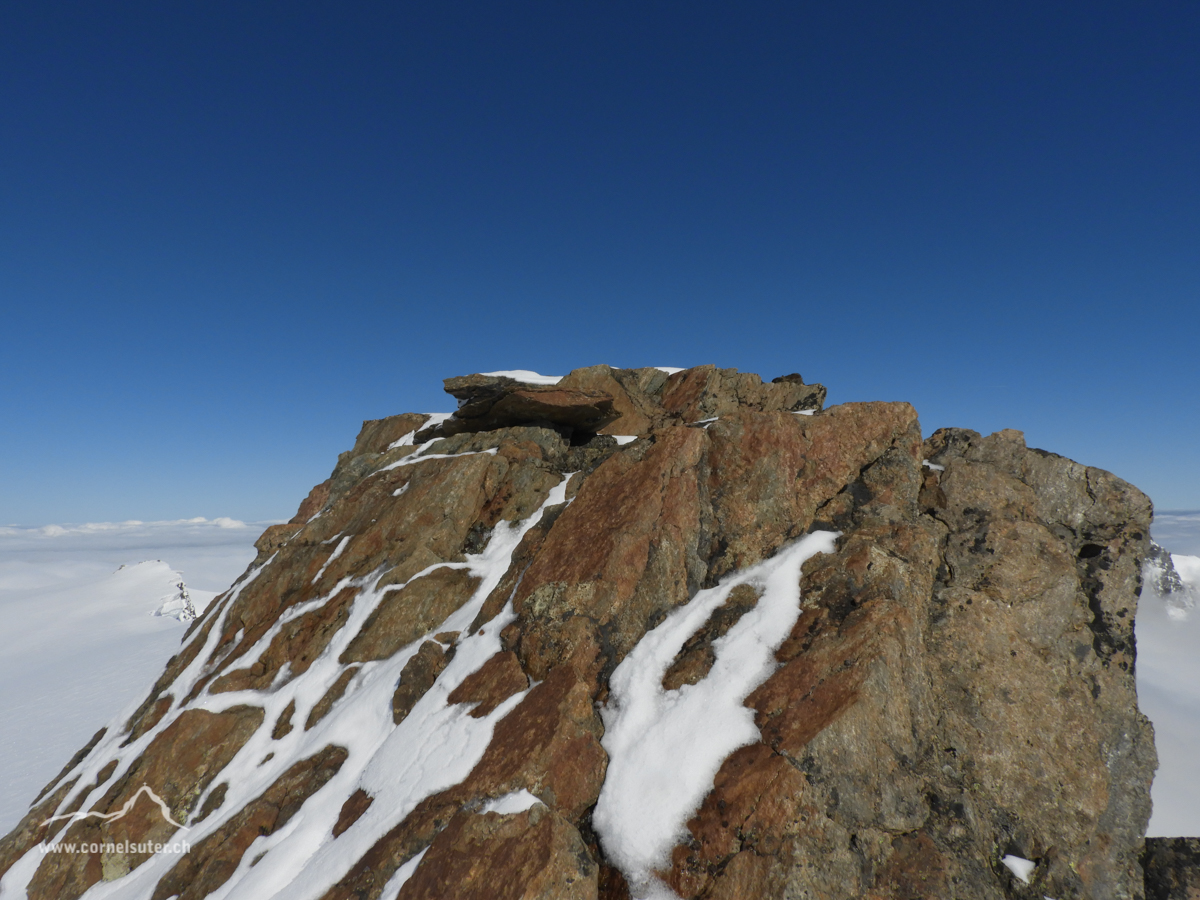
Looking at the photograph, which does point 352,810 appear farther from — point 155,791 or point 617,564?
point 155,791

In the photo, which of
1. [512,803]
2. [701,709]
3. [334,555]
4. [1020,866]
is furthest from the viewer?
[334,555]

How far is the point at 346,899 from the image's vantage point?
9266mm

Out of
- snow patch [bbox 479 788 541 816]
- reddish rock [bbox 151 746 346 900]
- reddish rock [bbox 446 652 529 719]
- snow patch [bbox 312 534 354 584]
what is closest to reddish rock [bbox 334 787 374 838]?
reddish rock [bbox 151 746 346 900]

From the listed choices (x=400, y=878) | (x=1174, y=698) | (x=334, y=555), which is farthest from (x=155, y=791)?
(x=1174, y=698)

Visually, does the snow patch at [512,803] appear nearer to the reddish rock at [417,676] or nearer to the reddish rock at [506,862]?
the reddish rock at [506,862]

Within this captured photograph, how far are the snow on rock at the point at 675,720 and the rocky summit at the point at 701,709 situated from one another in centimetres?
6

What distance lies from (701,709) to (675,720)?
1.93 feet

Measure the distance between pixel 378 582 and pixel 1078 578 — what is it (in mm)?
21964

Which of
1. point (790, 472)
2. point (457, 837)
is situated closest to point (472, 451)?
point (790, 472)

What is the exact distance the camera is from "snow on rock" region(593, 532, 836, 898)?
8.83 metres

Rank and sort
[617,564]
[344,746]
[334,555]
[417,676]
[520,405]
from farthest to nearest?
[520,405], [334,555], [417,676], [344,746], [617,564]

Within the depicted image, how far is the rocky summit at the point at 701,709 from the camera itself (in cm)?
870

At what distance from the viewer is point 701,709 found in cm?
1019

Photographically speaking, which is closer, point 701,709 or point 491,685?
point 701,709
